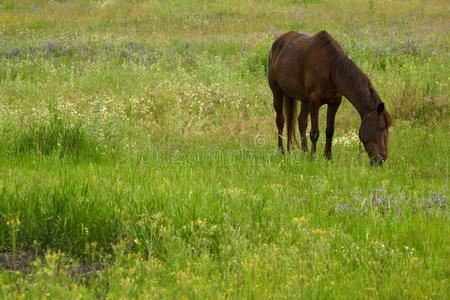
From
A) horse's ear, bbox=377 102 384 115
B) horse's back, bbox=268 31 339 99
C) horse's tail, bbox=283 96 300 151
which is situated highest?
horse's back, bbox=268 31 339 99

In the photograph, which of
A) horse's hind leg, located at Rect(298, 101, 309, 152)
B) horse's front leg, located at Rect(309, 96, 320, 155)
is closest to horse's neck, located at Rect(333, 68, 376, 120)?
horse's front leg, located at Rect(309, 96, 320, 155)

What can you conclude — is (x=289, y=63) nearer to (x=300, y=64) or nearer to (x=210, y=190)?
(x=300, y=64)

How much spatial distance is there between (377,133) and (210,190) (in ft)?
10.7

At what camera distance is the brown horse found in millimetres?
9305

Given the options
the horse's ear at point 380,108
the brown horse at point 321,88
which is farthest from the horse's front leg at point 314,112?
the horse's ear at point 380,108

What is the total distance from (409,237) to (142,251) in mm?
2292

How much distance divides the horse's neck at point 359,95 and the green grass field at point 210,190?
799mm

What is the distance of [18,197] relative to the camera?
649cm

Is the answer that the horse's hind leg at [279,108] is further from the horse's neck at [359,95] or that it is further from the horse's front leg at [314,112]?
the horse's neck at [359,95]

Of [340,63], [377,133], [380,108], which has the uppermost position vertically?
[340,63]

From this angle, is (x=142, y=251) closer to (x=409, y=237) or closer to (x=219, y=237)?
(x=219, y=237)

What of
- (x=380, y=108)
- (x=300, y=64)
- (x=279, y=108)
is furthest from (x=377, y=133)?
(x=279, y=108)

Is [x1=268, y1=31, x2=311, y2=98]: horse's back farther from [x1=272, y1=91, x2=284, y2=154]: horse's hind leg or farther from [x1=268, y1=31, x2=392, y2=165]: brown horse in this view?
[x1=272, y1=91, x2=284, y2=154]: horse's hind leg

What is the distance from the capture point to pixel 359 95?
9.60 m
